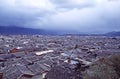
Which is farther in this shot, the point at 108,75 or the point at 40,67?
the point at 40,67

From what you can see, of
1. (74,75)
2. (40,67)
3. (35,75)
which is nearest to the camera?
(74,75)

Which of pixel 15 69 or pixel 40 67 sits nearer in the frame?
pixel 15 69

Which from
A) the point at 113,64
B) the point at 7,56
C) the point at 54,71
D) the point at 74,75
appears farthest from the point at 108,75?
the point at 7,56

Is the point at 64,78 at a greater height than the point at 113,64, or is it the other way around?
the point at 113,64

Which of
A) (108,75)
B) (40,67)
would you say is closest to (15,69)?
(40,67)

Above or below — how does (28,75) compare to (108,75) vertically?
below

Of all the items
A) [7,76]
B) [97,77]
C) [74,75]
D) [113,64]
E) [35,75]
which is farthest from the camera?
[35,75]

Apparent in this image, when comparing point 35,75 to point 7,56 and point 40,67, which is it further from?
point 7,56

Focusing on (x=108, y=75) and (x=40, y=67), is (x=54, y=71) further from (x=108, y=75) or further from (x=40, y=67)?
(x=108, y=75)

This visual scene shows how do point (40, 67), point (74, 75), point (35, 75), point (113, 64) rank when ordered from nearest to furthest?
point (113, 64) → point (74, 75) → point (35, 75) → point (40, 67)
